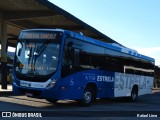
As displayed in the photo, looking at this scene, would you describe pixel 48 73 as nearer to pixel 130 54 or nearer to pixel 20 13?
pixel 130 54

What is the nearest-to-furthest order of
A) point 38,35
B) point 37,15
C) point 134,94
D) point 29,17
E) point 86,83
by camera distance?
1. point 38,35
2. point 86,83
3. point 134,94
4. point 37,15
5. point 29,17

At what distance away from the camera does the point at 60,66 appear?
592 inches

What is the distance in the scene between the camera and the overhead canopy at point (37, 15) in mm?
25266

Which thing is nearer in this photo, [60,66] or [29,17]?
[60,66]

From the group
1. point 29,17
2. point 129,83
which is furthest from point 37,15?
point 129,83

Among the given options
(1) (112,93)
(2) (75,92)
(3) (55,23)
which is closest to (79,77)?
(2) (75,92)

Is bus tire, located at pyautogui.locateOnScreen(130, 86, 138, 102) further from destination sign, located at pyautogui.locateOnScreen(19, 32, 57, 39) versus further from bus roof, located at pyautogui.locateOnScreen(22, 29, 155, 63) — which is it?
destination sign, located at pyautogui.locateOnScreen(19, 32, 57, 39)

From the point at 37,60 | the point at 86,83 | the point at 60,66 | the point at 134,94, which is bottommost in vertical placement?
the point at 134,94

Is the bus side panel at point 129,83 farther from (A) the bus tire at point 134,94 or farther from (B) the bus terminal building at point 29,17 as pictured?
(B) the bus terminal building at point 29,17

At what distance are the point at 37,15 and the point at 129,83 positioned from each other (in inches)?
350

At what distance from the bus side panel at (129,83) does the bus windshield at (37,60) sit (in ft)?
19.8

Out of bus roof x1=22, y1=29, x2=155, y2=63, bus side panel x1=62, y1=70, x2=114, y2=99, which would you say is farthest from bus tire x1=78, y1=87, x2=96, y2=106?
bus roof x1=22, y1=29, x2=155, y2=63

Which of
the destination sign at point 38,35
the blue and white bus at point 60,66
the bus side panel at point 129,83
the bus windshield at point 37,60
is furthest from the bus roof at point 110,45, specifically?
the bus side panel at point 129,83

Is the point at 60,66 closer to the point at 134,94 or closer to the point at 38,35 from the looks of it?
the point at 38,35
